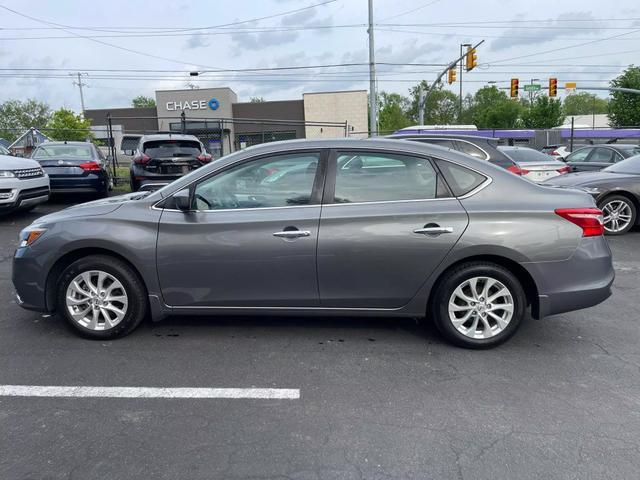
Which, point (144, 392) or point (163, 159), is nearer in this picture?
point (144, 392)

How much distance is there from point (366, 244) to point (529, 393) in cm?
151

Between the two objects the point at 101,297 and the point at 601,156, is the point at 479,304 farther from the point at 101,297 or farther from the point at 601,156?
the point at 601,156

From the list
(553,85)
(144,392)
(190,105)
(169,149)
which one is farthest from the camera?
(190,105)

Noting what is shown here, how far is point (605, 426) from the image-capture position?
2973 mm

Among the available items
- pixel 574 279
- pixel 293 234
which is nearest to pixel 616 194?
pixel 574 279

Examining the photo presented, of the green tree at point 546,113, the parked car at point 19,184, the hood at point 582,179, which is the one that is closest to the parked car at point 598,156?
the hood at point 582,179

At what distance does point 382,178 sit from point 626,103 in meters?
43.4

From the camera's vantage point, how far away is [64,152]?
12281 millimetres

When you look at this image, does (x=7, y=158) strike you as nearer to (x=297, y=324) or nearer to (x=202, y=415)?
(x=297, y=324)

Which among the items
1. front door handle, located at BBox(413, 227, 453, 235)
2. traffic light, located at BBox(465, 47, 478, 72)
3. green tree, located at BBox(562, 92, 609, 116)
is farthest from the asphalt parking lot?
green tree, located at BBox(562, 92, 609, 116)

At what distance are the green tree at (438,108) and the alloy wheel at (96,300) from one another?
65475mm

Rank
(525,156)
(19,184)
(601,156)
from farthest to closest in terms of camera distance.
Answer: (601,156), (525,156), (19,184)

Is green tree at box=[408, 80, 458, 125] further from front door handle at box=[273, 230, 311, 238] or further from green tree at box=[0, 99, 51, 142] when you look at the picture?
front door handle at box=[273, 230, 311, 238]

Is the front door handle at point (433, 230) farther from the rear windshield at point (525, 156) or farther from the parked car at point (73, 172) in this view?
the parked car at point (73, 172)
